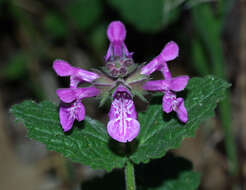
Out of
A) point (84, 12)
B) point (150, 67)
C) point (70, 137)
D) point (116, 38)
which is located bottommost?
point (70, 137)

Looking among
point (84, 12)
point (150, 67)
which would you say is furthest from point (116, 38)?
point (84, 12)

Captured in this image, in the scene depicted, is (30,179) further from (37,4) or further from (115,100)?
(115,100)

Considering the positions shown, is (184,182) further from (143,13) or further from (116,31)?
(143,13)

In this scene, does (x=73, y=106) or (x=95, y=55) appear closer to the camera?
(x=73, y=106)

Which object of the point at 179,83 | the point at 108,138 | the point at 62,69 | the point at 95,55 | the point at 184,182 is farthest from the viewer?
the point at 95,55

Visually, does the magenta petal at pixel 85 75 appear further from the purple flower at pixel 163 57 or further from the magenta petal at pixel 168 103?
the magenta petal at pixel 168 103

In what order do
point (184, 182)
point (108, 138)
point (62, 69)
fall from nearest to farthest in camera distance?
point (62, 69) < point (108, 138) < point (184, 182)

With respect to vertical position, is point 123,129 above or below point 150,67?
below
